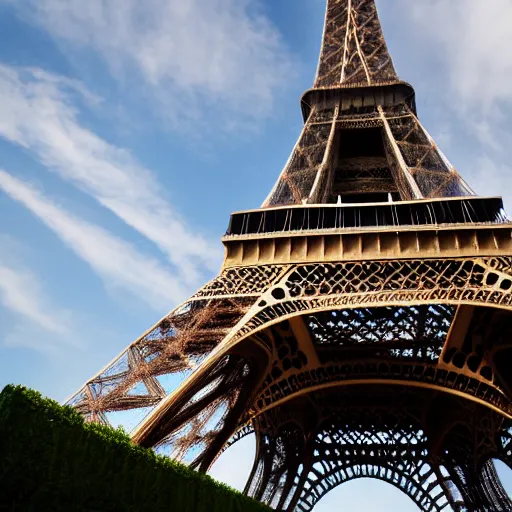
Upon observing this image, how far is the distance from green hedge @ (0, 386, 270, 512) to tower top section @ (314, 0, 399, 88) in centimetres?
1812

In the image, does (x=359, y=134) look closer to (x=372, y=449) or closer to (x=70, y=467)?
(x=372, y=449)

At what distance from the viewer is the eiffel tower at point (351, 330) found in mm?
11328

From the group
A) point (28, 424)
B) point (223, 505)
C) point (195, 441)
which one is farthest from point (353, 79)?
point (28, 424)

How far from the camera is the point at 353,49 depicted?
24688mm

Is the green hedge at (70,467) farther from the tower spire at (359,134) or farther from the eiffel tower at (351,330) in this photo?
the tower spire at (359,134)

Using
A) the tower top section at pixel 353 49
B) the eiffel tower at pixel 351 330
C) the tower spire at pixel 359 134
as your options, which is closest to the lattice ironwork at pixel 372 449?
the eiffel tower at pixel 351 330

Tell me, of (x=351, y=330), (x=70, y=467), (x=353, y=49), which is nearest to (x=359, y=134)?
(x=353, y=49)

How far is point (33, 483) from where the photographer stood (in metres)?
5.10

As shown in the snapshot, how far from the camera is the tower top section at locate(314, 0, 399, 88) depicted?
2278 centimetres

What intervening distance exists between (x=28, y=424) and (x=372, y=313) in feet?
41.6

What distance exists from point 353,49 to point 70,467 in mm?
23126

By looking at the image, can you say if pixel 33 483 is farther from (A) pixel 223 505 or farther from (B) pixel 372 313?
(B) pixel 372 313

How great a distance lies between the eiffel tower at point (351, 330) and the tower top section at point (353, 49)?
0.14 m

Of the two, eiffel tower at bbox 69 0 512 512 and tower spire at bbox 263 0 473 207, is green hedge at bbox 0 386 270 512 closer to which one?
eiffel tower at bbox 69 0 512 512
